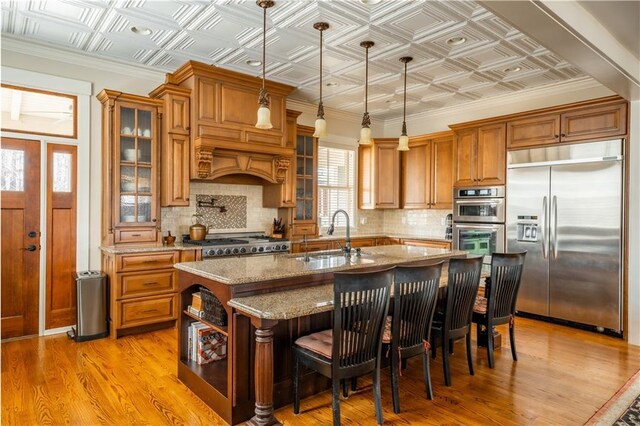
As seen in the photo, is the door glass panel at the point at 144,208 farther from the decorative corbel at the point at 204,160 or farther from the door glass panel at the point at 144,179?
the decorative corbel at the point at 204,160

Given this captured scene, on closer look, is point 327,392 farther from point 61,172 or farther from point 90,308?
point 61,172

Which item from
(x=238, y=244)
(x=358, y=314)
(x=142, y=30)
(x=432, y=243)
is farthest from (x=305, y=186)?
(x=358, y=314)

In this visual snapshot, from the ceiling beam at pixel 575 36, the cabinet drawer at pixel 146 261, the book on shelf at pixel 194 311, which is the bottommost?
the book on shelf at pixel 194 311

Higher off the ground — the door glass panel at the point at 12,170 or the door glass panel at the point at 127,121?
the door glass panel at the point at 127,121

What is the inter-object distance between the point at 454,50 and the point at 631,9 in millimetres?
1621

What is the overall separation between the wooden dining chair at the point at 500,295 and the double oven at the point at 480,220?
6.01 ft

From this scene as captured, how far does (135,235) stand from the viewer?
4.52m

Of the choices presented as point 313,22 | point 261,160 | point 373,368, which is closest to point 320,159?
point 261,160

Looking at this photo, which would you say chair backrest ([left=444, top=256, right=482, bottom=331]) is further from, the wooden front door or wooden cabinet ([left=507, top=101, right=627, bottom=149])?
the wooden front door

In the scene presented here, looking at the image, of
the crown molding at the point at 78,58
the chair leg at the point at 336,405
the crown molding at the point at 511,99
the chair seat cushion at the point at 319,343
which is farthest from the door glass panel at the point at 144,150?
the crown molding at the point at 511,99

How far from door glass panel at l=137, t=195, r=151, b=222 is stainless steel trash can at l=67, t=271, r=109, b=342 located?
75cm

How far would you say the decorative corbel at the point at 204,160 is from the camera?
4680 millimetres

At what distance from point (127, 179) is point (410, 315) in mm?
3461

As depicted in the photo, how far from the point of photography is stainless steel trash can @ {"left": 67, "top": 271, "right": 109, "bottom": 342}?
4.15m
